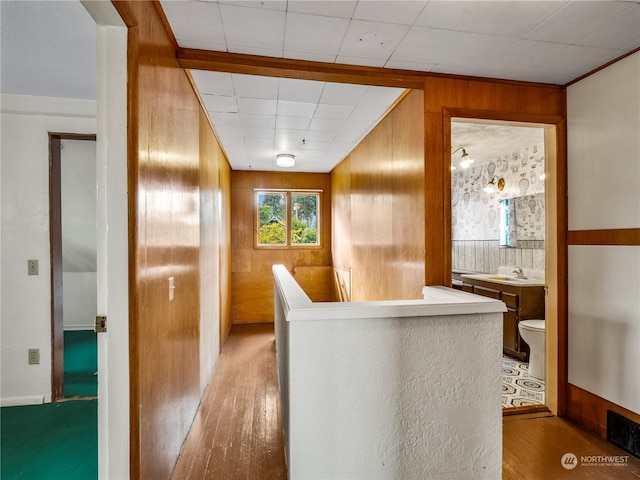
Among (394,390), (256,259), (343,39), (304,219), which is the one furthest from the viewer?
(304,219)

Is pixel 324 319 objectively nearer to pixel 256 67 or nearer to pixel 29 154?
pixel 256 67

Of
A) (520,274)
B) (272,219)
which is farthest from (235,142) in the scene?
(520,274)

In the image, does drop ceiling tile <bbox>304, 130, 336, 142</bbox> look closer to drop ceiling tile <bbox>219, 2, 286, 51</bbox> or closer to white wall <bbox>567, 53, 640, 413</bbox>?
drop ceiling tile <bbox>219, 2, 286, 51</bbox>

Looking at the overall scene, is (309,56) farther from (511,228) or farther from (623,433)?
(511,228)

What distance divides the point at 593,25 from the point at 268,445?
10.2 feet

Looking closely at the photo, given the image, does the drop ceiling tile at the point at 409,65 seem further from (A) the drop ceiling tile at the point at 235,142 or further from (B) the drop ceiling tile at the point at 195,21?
(A) the drop ceiling tile at the point at 235,142

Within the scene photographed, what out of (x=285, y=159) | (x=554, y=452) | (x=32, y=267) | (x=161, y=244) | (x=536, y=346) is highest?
(x=285, y=159)

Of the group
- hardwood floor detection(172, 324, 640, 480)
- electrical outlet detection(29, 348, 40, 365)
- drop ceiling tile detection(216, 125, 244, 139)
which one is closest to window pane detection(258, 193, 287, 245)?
drop ceiling tile detection(216, 125, 244, 139)

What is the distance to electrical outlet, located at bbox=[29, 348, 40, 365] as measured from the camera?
2.60 meters

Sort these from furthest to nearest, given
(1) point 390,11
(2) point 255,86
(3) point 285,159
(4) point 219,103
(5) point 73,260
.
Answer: (5) point 73,260 → (3) point 285,159 → (4) point 219,103 → (2) point 255,86 → (1) point 390,11

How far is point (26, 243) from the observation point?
258 centimetres

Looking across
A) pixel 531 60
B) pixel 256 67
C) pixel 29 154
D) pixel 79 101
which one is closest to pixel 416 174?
pixel 531 60

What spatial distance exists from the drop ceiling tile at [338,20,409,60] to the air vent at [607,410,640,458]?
2717mm

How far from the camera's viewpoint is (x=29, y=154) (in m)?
2.59
